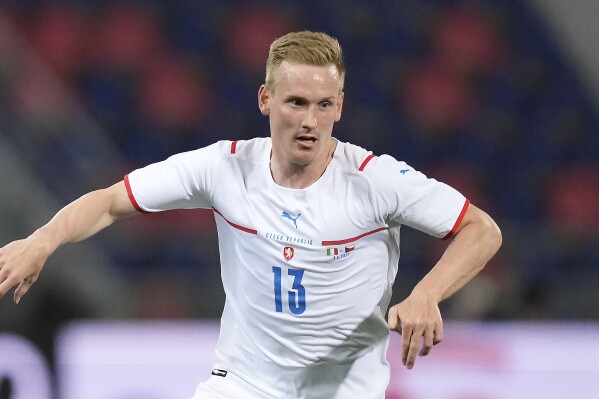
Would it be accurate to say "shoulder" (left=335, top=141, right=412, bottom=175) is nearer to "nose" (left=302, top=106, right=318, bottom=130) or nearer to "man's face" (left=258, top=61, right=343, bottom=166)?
"man's face" (left=258, top=61, right=343, bottom=166)

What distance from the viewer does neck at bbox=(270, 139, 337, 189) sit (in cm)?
360

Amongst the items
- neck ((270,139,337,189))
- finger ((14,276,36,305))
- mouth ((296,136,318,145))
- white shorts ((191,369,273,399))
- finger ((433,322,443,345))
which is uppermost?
mouth ((296,136,318,145))

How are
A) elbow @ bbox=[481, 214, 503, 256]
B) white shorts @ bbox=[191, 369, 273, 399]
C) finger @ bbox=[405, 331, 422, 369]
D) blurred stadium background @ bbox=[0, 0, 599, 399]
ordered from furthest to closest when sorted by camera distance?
blurred stadium background @ bbox=[0, 0, 599, 399] < white shorts @ bbox=[191, 369, 273, 399] < elbow @ bbox=[481, 214, 503, 256] < finger @ bbox=[405, 331, 422, 369]

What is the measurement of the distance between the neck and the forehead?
26cm

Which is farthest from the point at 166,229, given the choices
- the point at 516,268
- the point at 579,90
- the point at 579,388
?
the point at 579,90

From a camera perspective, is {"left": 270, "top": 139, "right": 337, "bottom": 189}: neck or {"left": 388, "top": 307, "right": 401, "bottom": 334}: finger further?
{"left": 270, "top": 139, "right": 337, "bottom": 189}: neck

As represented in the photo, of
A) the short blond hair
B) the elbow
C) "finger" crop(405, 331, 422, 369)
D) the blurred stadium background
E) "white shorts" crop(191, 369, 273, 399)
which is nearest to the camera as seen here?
"finger" crop(405, 331, 422, 369)

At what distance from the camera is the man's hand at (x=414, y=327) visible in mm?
2916

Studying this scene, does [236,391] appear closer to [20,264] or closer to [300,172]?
[300,172]

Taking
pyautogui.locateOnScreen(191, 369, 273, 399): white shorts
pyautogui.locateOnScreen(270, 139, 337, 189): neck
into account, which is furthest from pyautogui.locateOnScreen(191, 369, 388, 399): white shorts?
pyautogui.locateOnScreen(270, 139, 337, 189): neck

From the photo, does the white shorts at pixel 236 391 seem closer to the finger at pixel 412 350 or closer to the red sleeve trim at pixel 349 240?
the red sleeve trim at pixel 349 240

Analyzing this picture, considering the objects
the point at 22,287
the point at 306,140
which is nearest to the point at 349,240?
the point at 306,140

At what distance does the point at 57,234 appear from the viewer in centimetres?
338

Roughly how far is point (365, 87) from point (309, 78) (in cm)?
590
